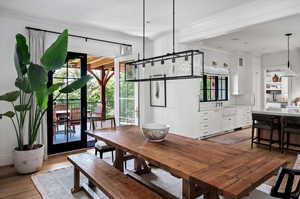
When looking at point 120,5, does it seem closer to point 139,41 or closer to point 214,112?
point 139,41

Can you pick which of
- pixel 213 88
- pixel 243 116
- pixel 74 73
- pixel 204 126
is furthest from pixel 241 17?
pixel 243 116

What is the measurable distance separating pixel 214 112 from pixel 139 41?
10.2 ft

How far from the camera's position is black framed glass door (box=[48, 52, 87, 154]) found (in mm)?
4270

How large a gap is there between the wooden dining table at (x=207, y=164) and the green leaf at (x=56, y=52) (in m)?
1.45

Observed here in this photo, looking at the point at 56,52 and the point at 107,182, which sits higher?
the point at 56,52

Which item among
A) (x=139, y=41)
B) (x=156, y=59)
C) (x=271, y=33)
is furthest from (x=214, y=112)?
(x=156, y=59)

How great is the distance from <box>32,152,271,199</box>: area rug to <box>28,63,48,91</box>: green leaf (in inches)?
57.9

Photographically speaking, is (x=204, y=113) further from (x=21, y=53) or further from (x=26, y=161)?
(x=21, y=53)

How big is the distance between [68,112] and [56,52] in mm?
1912

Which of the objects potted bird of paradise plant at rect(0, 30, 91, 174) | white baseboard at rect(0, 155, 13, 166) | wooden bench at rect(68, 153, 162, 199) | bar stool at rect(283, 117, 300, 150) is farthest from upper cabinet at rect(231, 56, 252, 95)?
white baseboard at rect(0, 155, 13, 166)

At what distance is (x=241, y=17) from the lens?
3.59 metres

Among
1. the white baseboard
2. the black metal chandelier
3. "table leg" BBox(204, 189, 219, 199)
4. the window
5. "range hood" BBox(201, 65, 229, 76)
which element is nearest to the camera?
"table leg" BBox(204, 189, 219, 199)

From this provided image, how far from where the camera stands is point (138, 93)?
5.44 m

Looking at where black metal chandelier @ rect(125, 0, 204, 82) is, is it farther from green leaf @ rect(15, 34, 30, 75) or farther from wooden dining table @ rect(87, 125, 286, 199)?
green leaf @ rect(15, 34, 30, 75)
